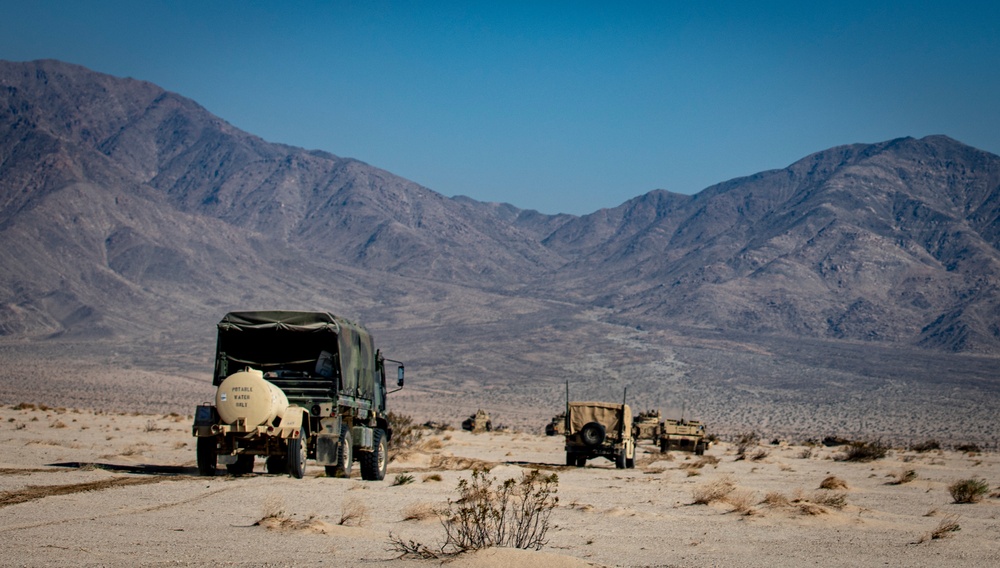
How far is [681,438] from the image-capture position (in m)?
36.9

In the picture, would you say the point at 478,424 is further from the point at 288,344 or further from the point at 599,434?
the point at 288,344

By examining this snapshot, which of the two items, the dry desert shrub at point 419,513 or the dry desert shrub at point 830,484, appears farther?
the dry desert shrub at point 830,484

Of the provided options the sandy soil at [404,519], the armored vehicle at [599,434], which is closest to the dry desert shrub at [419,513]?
the sandy soil at [404,519]

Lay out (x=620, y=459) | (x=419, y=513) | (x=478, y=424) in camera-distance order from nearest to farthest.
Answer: (x=419, y=513) < (x=620, y=459) < (x=478, y=424)

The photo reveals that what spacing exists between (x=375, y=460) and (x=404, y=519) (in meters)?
5.27

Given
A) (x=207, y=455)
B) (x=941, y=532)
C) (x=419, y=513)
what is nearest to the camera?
(x=419, y=513)

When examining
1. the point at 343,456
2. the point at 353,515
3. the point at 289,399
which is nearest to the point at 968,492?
the point at 343,456

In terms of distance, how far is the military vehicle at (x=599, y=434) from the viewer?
85.7ft

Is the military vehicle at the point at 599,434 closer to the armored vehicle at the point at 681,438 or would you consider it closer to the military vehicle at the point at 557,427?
the armored vehicle at the point at 681,438

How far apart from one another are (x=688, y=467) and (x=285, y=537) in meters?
18.3

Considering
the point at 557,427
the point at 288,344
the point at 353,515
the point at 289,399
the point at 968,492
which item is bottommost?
A: the point at 557,427

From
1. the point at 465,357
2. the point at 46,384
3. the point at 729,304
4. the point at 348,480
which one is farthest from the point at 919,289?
the point at 348,480

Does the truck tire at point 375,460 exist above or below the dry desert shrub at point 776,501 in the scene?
above

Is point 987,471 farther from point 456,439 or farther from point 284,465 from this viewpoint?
point 284,465
